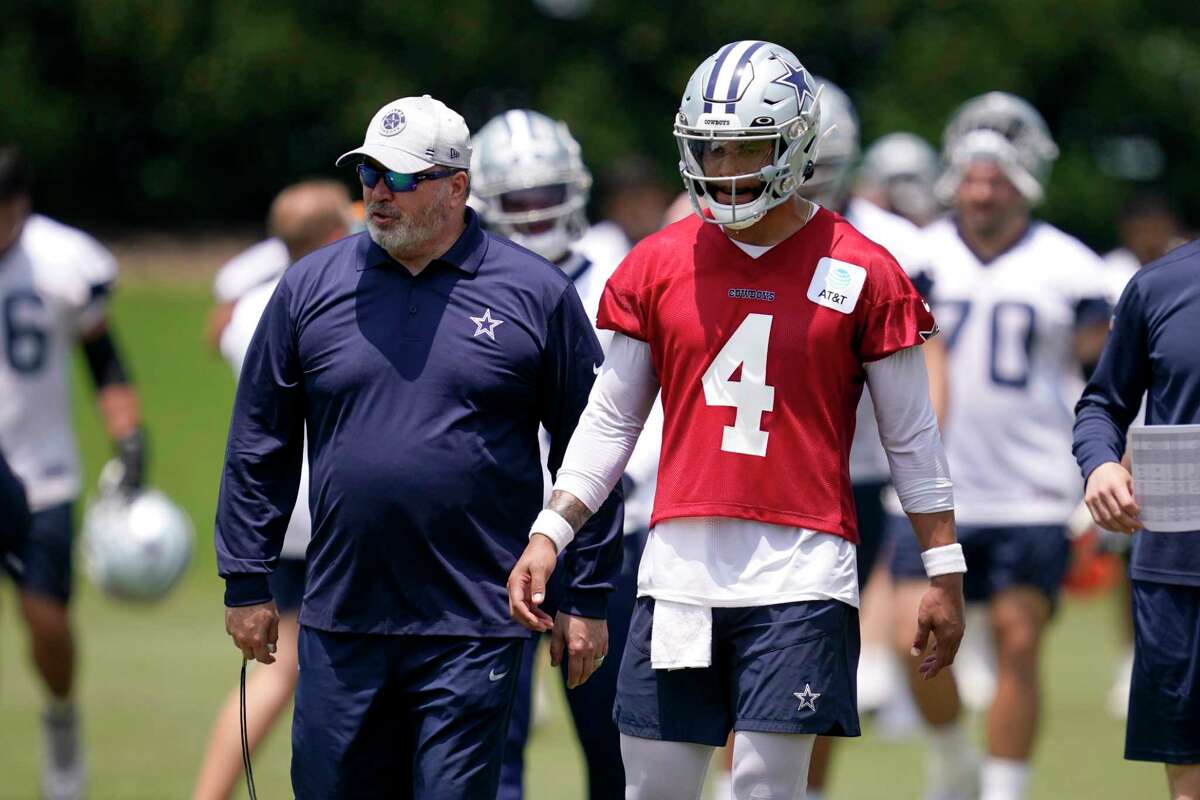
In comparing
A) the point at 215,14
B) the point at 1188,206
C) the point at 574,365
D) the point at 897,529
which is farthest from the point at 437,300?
the point at 215,14

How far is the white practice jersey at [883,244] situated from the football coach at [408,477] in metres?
2.11

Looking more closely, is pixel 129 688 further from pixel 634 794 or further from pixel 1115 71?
pixel 1115 71

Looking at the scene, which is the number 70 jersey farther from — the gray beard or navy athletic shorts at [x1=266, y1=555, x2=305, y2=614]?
navy athletic shorts at [x1=266, y1=555, x2=305, y2=614]

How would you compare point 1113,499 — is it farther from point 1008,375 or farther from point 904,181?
point 904,181

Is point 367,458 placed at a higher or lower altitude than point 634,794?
higher

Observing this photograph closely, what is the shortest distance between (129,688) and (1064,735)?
4512 millimetres

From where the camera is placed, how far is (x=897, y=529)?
7.20 m

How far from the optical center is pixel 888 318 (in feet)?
14.5

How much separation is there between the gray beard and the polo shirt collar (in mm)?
49

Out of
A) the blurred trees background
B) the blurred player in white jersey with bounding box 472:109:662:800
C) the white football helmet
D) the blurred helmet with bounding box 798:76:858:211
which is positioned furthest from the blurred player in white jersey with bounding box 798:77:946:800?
the blurred trees background

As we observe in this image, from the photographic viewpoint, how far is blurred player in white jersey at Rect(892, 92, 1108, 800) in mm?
7078

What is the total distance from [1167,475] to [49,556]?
14.4 ft

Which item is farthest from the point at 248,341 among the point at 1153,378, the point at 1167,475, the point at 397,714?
the point at 1167,475

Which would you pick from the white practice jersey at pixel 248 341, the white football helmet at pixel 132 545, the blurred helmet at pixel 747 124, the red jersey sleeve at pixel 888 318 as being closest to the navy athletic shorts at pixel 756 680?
the red jersey sleeve at pixel 888 318
